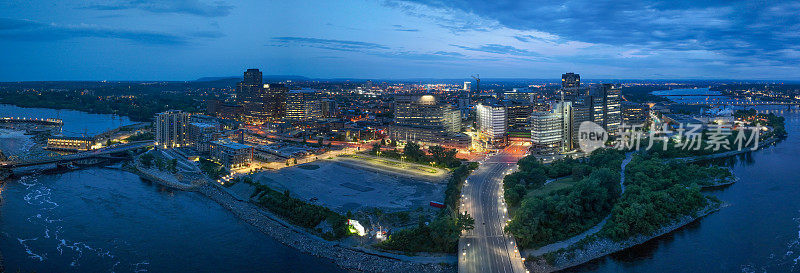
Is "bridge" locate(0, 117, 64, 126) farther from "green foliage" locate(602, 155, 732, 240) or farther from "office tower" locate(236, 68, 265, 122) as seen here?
"green foliage" locate(602, 155, 732, 240)

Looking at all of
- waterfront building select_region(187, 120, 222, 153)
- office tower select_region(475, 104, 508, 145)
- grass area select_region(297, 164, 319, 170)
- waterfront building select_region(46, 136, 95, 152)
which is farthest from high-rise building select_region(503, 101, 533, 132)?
waterfront building select_region(46, 136, 95, 152)

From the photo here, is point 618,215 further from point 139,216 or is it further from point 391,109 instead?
point 391,109

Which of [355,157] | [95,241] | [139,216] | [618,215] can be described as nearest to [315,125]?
[355,157]

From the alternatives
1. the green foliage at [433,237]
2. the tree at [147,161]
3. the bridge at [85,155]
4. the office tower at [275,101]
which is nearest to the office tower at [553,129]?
the green foliage at [433,237]

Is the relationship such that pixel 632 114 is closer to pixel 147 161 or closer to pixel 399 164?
pixel 399 164

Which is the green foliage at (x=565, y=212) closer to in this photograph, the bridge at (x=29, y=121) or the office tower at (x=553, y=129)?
the office tower at (x=553, y=129)

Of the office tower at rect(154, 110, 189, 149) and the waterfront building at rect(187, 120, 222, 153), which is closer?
the waterfront building at rect(187, 120, 222, 153)
